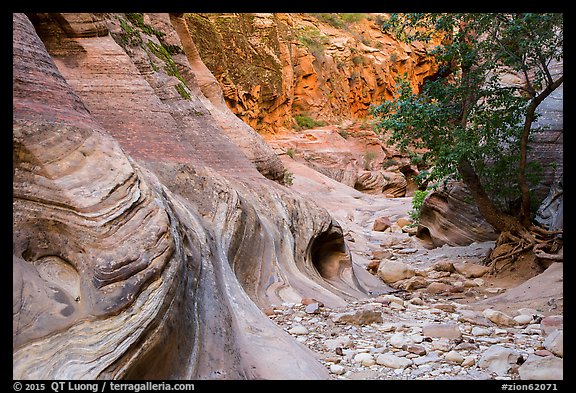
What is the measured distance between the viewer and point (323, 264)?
28.4ft

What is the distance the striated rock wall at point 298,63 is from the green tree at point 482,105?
1090cm

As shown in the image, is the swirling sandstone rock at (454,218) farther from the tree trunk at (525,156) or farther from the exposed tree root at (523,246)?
the tree trunk at (525,156)

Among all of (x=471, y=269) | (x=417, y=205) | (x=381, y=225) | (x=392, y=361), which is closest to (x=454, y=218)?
(x=471, y=269)

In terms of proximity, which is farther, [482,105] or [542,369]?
[482,105]

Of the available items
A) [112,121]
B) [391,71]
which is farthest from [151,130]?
[391,71]

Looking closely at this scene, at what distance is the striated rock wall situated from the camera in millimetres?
21219

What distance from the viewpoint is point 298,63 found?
27.9m

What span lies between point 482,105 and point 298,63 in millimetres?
19999

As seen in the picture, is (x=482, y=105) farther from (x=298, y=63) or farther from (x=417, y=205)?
(x=298, y=63)

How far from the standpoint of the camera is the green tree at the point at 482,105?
8266 millimetres

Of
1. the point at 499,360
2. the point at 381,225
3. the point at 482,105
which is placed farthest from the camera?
the point at 381,225

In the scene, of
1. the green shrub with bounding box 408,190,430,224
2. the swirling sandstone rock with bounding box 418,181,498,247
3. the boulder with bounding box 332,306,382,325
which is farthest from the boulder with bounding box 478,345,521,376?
the green shrub with bounding box 408,190,430,224
